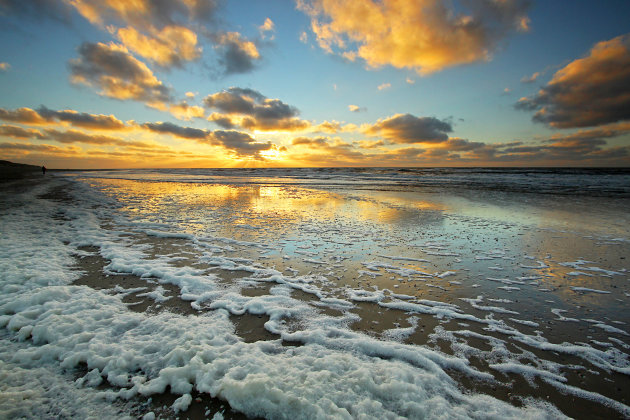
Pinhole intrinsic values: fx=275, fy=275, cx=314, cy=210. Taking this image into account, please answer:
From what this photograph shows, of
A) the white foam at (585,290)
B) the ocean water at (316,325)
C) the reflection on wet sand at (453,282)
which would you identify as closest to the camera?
the ocean water at (316,325)

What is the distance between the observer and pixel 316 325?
14.5 ft

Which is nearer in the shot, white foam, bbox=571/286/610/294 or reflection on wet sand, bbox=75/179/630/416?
reflection on wet sand, bbox=75/179/630/416

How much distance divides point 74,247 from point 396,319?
8.98 meters

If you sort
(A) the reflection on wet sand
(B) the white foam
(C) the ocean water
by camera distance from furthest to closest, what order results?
(B) the white foam < (A) the reflection on wet sand < (C) the ocean water

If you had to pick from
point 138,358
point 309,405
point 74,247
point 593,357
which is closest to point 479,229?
point 593,357

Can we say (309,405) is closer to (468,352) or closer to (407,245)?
(468,352)

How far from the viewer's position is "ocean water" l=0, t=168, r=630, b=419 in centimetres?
299

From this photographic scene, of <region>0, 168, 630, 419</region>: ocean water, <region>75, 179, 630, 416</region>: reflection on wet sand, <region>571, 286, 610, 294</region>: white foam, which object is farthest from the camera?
<region>571, 286, 610, 294</region>: white foam

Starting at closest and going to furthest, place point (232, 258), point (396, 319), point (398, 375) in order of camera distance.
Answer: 1. point (398, 375)
2. point (396, 319)
3. point (232, 258)

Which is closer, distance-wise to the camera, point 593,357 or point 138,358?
point 138,358

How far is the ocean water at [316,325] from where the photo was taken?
2.99 metres

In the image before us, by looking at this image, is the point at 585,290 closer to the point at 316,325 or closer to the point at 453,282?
the point at 453,282

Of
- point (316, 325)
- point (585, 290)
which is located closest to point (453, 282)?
point (585, 290)

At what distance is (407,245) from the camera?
28.4 feet
